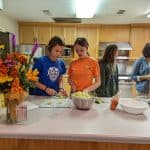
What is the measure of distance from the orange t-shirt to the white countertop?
705mm

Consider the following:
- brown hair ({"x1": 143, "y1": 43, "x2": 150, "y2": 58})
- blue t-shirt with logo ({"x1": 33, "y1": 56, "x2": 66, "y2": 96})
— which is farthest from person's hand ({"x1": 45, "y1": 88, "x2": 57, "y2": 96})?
brown hair ({"x1": 143, "y1": 43, "x2": 150, "y2": 58})

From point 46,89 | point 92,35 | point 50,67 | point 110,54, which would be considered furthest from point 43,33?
point 46,89

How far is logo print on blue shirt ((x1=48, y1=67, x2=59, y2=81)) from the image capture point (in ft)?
6.52

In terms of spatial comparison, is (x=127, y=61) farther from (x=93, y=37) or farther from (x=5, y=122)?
(x=5, y=122)

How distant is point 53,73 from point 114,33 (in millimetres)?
3680

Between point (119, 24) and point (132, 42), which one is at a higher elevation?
point (119, 24)

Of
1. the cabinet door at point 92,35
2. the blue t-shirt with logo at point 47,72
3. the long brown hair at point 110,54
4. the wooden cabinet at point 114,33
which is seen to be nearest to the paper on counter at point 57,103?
the blue t-shirt with logo at point 47,72

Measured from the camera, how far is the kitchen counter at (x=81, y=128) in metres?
1.17

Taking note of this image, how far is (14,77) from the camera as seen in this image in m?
1.19

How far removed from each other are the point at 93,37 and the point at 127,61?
3.55 ft

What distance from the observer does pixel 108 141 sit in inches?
Result: 46.4

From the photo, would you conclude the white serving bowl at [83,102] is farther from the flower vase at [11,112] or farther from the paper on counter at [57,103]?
the flower vase at [11,112]

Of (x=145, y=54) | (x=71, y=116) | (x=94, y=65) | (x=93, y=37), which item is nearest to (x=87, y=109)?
(x=71, y=116)

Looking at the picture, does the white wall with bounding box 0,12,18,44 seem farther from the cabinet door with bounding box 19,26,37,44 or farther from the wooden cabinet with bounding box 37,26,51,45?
the wooden cabinet with bounding box 37,26,51,45
